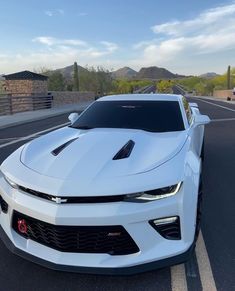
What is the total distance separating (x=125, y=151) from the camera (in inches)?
144

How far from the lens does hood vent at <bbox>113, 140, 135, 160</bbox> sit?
138 inches

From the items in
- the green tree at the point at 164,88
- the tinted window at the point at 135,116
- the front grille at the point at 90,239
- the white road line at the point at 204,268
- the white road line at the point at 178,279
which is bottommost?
the green tree at the point at 164,88

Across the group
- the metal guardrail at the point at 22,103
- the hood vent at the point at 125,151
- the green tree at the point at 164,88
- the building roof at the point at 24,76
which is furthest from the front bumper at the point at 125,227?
the green tree at the point at 164,88

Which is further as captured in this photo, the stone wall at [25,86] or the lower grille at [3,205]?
the stone wall at [25,86]

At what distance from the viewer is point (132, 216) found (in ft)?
9.37

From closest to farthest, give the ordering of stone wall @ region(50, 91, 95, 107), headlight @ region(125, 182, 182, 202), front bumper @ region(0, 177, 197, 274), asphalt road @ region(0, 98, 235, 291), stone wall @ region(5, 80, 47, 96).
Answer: front bumper @ region(0, 177, 197, 274)
headlight @ region(125, 182, 182, 202)
asphalt road @ region(0, 98, 235, 291)
stone wall @ region(5, 80, 47, 96)
stone wall @ region(50, 91, 95, 107)

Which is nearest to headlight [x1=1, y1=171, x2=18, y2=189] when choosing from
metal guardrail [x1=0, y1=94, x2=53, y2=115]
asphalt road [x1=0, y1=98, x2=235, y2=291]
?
asphalt road [x1=0, y1=98, x2=235, y2=291]

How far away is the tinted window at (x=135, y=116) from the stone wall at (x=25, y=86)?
2140cm

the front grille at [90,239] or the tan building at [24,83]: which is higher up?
the tan building at [24,83]

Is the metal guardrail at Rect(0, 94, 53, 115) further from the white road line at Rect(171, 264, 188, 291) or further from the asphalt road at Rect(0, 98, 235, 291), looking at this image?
the white road line at Rect(171, 264, 188, 291)

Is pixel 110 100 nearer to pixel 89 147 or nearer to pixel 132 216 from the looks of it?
pixel 89 147

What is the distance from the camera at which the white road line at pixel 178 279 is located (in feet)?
9.92

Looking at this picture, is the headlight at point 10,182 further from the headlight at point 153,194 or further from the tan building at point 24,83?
the tan building at point 24,83

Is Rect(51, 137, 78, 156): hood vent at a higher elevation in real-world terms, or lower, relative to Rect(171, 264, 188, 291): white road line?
higher
